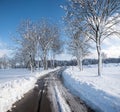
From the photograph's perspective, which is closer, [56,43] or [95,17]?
[95,17]

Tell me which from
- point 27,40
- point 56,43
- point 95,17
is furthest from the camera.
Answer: point 56,43

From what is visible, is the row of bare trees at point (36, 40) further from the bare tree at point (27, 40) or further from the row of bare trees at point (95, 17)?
the row of bare trees at point (95, 17)

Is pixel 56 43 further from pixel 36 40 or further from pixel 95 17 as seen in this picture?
pixel 95 17

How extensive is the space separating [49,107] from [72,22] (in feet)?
63.7

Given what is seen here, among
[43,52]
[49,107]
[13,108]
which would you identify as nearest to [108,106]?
[49,107]

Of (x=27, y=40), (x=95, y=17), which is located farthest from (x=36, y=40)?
(x=95, y=17)

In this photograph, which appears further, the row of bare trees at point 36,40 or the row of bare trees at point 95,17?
the row of bare trees at point 36,40

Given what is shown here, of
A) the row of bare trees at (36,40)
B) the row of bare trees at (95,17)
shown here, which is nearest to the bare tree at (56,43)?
the row of bare trees at (36,40)

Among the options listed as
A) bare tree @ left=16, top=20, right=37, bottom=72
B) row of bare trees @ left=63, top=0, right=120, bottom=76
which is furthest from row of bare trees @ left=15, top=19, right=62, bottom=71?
row of bare trees @ left=63, top=0, right=120, bottom=76

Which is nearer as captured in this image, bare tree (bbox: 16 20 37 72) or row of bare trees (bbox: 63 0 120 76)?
row of bare trees (bbox: 63 0 120 76)

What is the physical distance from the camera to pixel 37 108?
10.3 m

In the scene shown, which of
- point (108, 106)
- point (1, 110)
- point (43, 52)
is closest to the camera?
point (108, 106)

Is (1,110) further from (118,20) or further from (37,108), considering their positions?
(118,20)

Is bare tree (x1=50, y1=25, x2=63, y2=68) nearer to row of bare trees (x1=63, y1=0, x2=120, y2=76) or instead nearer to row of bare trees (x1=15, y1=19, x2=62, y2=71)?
row of bare trees (x1=15, y1=19, x2=62, y2=71)
